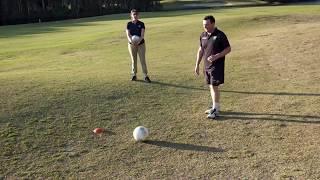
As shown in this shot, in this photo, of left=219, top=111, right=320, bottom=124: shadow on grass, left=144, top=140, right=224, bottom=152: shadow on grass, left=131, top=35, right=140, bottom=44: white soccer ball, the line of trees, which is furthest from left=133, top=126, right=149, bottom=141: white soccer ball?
the line of trees

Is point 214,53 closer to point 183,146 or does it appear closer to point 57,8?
point 183,146

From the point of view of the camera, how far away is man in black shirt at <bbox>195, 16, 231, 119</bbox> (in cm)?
1003

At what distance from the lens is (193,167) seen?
26.5 feet

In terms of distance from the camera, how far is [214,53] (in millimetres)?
10102

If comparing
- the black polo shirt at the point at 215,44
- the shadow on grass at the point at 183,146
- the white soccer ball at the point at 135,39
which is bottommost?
the shadow on grass at the point at 183,146

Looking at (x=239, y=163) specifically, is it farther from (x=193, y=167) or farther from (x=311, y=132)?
(x=311, y=132)

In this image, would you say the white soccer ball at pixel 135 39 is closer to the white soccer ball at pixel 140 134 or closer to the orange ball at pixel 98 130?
the orange ball at pixel 98 130

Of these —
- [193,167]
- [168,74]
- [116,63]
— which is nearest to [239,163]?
[193,167]

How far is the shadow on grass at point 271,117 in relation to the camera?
32.8 ft

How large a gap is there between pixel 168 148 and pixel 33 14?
5488 centimetres

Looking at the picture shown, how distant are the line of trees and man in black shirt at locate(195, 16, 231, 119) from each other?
165 feet

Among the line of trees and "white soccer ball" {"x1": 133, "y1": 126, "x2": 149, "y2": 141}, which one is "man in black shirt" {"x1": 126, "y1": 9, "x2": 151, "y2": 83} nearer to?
"white soccer ball" {"x1": 133, "y1": 126, "x2": 149, "y2": 141}

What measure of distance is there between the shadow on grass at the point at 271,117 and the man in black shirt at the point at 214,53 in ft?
0.88

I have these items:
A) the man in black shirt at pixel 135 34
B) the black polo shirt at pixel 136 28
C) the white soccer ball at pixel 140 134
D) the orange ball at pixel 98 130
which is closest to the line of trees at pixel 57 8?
the man in black shirt at pixel 135 34
